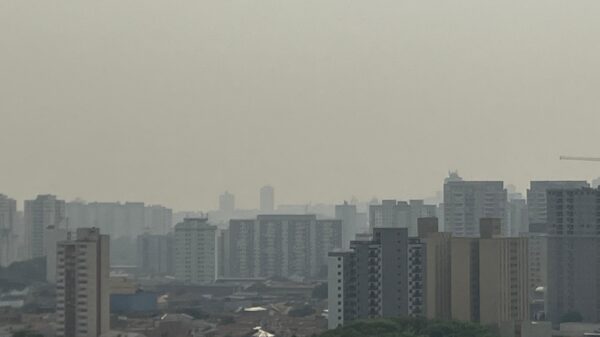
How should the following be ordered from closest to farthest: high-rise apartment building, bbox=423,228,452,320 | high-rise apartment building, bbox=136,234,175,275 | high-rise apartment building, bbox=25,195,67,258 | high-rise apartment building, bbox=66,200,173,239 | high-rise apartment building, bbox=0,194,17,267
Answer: high-rise apartment building, bbox=423,228,452,320 → high-rise apartment building, bbox=0,194,17,267 → high-rise apartment building, bbox=25,195,67,258 → high-rise apartment building, bbox=136,234,175,275 → high-rise apartment building, bbox=66,200,173,239

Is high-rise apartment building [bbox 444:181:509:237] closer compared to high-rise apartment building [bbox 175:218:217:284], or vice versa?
high-rise apartment building [bbox 444:181:509:237]

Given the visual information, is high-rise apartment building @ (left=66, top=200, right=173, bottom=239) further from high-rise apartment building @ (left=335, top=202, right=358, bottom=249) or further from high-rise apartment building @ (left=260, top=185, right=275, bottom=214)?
high-rise apartment building @ (left=260, top=185, right=275, bottom=214)

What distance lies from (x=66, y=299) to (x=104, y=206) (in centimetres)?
5216

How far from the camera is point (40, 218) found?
60.3 meters

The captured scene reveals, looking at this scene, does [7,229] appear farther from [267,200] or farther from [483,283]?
[267,200]

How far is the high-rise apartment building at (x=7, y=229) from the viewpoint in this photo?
187 feet

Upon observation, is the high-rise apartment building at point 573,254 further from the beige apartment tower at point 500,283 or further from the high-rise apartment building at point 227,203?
the high-rise apartment building at point 227,203

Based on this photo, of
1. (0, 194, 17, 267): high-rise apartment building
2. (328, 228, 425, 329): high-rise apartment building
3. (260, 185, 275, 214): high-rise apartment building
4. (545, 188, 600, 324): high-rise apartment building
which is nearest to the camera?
(328, 228, 425, 329): high-rise apartment building

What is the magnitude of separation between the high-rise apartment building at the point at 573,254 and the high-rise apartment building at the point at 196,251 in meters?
24.5

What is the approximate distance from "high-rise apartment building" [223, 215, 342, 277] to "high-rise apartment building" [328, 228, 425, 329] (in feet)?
110

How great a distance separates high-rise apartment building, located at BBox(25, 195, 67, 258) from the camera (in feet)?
192

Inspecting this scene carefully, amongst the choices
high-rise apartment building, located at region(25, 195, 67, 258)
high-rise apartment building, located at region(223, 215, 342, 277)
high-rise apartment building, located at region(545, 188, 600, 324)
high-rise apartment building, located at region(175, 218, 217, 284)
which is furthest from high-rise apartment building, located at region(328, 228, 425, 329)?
high-rise apartment building, located at region(223, 215, 342, 277)

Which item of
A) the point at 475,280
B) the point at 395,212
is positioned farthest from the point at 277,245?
the point at 475,280

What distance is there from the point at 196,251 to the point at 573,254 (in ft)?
87.3
